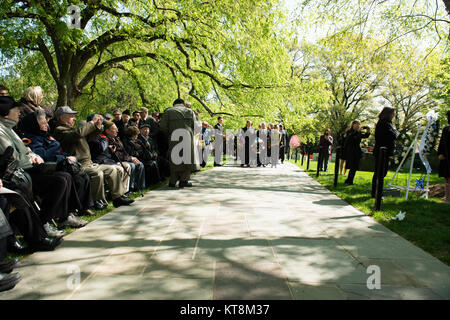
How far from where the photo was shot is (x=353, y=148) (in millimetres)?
9766

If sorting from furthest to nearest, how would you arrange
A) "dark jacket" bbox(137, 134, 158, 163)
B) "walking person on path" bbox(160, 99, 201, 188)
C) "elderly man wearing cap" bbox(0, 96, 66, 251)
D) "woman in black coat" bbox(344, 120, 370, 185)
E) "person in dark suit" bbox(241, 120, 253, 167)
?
"person in dark suit" bbox(241, 120, 253, 167) < "woman in black coat" bbox(344, 120, 370, 185) < "walking person on path" bbox(160, 99, 201, 188) < "dark jacket" bbox(137, 134, 158, 163) < "elderly man wearing cap" bbox(0, 96, 66, 251)

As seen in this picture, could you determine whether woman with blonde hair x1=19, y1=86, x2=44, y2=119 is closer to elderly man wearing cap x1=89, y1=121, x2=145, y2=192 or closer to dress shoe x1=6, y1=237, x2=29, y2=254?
elderly man wearing cap x1=89, y1=121, x2=145, y2=192

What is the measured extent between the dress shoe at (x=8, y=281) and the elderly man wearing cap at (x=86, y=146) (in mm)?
2680

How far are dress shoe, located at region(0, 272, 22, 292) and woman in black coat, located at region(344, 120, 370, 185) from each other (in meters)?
8.95

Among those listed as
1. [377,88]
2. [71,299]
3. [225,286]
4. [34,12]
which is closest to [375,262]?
[225,286]

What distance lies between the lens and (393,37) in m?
11.0

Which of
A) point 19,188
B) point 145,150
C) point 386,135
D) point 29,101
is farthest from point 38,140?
point 386,135

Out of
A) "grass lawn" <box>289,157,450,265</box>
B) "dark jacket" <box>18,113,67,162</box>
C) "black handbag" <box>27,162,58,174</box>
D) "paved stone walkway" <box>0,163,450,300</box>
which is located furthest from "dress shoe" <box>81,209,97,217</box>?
"grass lawn" <box>289,157,450,265</box>

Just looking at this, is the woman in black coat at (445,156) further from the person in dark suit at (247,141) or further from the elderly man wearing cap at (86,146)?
the person in dark suit at (247,141)

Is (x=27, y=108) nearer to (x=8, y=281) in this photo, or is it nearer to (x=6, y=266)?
(x=6, y=266)

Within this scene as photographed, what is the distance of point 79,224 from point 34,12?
9.48 metres

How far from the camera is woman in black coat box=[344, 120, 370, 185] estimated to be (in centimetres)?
955

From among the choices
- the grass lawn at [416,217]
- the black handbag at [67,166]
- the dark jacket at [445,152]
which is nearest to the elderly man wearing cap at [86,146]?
the black handbag at [67,166]

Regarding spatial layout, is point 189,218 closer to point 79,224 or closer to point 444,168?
point 79,224
